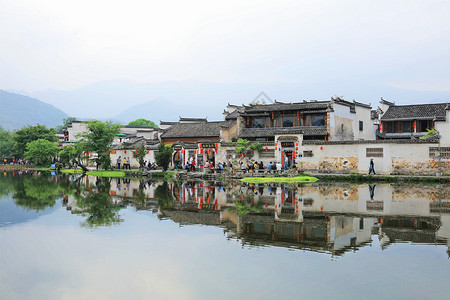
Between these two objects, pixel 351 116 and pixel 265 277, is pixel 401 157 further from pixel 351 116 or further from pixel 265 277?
pixel 265 277

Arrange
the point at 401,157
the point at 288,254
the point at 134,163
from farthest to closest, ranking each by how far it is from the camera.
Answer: the point at 134,163, the point at 401,157, the point at 288,254

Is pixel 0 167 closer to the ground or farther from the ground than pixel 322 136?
closer to the ground

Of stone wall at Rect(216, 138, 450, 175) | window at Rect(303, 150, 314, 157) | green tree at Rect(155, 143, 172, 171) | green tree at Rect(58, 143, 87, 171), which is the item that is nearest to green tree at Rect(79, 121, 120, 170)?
green tree at Rect(58, 143, 87, 171)

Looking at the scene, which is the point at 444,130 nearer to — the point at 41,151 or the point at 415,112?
the point at 415,112

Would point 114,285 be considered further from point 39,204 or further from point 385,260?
point 39,204

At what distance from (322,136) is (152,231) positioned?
29692 millimetres

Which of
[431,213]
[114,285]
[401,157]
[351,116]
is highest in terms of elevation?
[351,116]

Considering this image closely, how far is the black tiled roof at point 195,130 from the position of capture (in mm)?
50572

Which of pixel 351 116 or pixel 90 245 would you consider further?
pixel 351 116

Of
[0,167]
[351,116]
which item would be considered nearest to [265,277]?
[351,116]

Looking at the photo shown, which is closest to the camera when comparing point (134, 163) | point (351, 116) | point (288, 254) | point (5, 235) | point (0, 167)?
point (288, 254)

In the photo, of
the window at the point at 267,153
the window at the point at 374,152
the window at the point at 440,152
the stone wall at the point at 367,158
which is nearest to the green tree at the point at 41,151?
the window at the point at 267,153

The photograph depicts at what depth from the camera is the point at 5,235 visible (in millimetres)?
13688

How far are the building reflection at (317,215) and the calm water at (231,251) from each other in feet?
0.15
